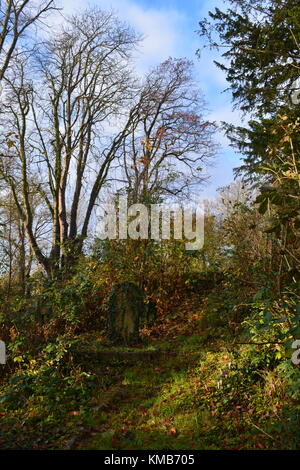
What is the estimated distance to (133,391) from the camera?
5391 millimetres

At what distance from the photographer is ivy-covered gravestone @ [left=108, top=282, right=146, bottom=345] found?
7.41 m

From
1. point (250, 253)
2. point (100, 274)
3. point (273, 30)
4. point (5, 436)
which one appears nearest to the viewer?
point (5, 436)

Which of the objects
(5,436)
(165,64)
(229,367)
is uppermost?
(165,64)

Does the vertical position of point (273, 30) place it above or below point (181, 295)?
above

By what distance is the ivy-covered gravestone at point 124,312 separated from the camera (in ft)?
24.3

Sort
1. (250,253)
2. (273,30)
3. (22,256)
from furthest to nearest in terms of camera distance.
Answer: (22,256)
(273,30)
(250,253)

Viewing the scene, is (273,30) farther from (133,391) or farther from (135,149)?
(135,149)

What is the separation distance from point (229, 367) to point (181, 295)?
546 cm

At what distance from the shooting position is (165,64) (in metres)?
17.8

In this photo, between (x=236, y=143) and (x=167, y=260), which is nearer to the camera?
(x=167, y=260)

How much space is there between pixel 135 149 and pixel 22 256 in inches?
348

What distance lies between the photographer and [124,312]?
7465 millimetres

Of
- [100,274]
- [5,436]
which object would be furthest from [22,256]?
[5,436]

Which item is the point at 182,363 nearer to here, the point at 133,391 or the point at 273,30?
the point at 133,391
